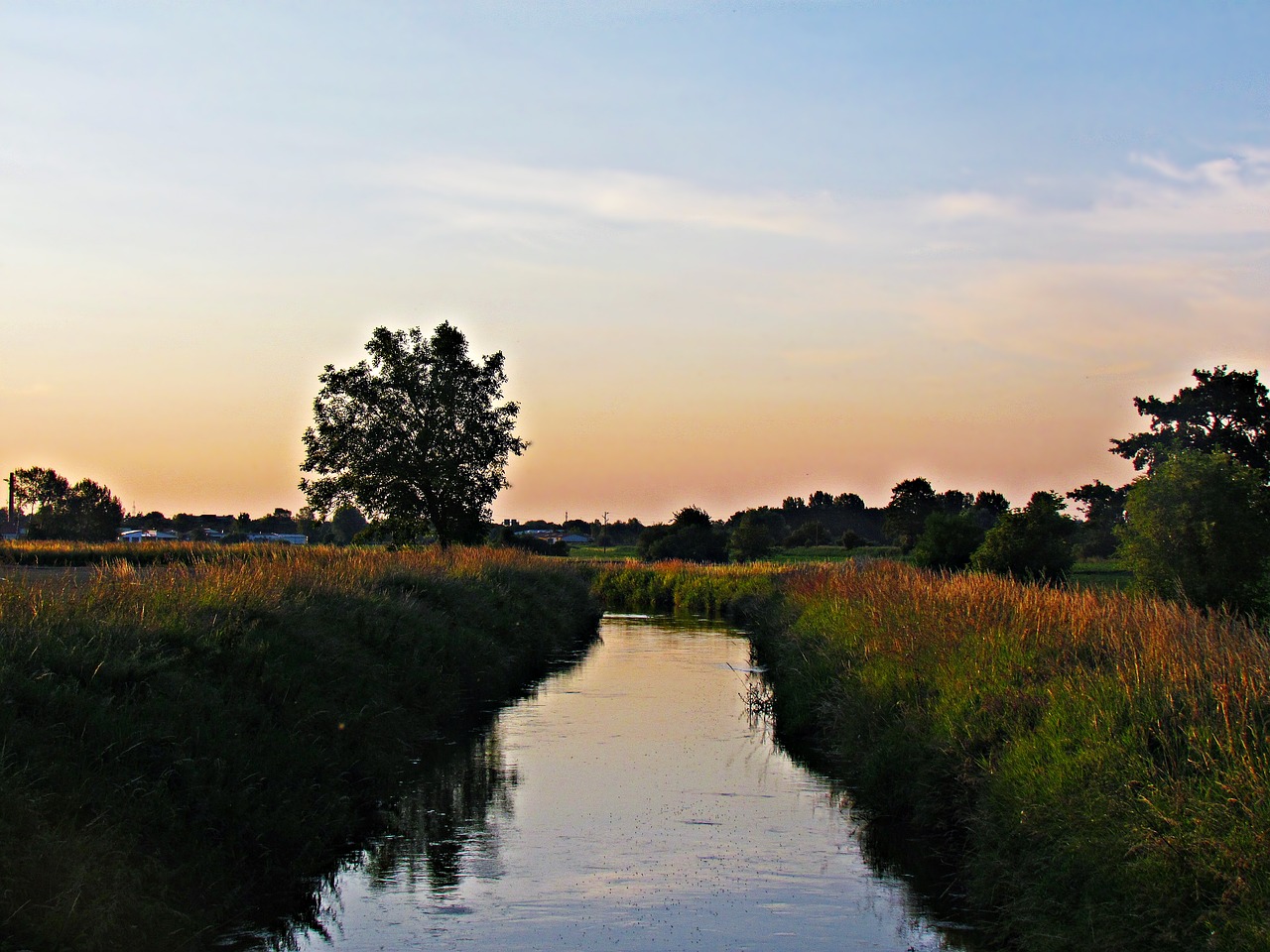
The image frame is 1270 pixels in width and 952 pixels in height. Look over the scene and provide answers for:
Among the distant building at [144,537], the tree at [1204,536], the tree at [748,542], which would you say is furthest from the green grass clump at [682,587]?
the distant building at [144,537]

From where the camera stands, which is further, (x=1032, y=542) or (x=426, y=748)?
(x=1032, y=542)

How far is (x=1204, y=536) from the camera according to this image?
97.4ft

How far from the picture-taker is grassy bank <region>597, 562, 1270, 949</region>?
6773 mm

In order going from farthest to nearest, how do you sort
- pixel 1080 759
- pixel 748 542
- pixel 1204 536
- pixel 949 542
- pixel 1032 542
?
pixel 748 542 → pixel 949 542 → pixel 1032 542 → pixel 1204 536 → pixel 1080 759

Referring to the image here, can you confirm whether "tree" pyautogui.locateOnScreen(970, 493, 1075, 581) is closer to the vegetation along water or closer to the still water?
the vegetation along water

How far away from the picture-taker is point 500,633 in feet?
83.6

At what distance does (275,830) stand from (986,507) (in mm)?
124235

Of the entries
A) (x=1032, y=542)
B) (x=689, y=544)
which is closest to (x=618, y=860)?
(x=1032, y=542)

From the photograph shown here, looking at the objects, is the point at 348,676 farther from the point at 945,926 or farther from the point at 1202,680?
the point at 1202,680

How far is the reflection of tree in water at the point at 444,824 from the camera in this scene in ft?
33.0

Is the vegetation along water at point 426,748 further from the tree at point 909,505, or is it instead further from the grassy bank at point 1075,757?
the tree at point 909,505

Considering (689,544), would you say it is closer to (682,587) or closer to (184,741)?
(682,587)

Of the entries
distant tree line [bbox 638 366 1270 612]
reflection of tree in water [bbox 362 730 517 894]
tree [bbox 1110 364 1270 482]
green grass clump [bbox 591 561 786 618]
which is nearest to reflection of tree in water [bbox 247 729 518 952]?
reflection of tree in water [bbox 362 730 517 894]

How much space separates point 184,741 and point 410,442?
3753cm
